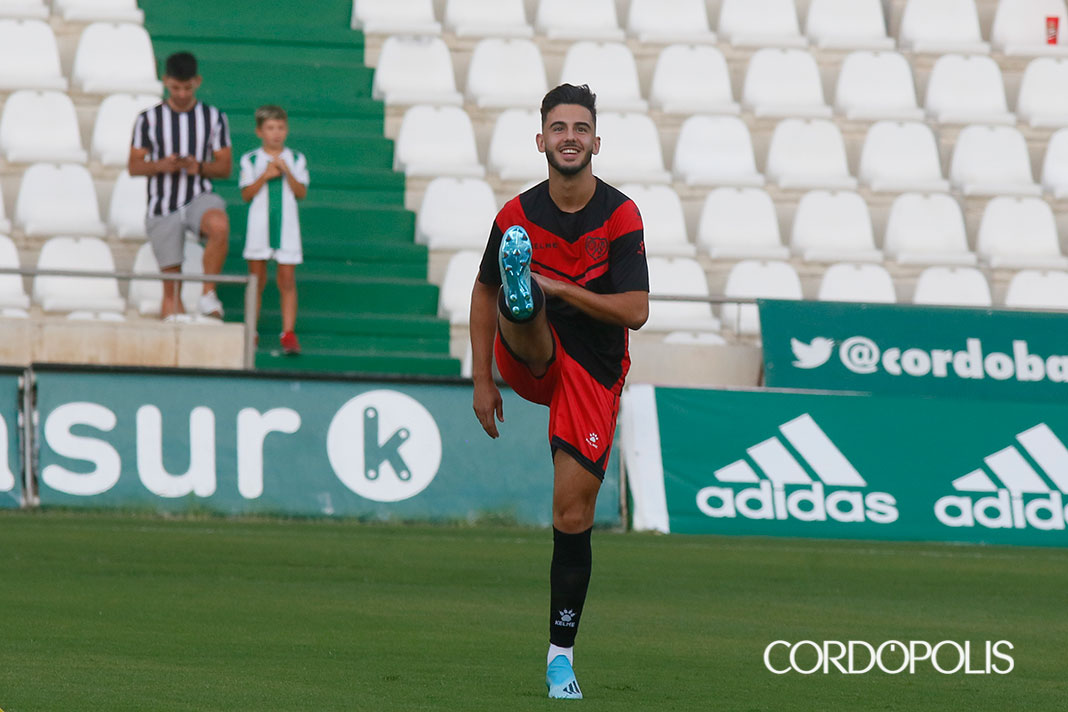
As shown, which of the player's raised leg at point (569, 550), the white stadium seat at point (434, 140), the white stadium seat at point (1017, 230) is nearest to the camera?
the player's raised leg at point (569, 550)

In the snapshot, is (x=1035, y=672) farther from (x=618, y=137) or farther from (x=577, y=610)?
(x=618, y=137)

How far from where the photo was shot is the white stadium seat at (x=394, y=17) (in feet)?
55.1

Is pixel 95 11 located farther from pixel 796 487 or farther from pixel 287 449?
pixel 796 487

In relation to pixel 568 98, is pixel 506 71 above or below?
above

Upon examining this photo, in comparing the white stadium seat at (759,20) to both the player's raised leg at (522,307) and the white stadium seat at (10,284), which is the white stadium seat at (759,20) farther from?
the player's raised leg at (522,307)

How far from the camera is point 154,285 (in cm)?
1394

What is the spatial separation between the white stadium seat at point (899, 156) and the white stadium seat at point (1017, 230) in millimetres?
539

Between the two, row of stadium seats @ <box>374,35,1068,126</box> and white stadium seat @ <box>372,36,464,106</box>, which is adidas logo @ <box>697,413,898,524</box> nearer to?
row of stadium seats @ <box>374,35,1068,126</box>

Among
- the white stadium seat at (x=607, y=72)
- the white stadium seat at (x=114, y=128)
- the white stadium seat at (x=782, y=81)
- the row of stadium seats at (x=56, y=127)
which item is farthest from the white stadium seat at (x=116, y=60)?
the white stadium seat at (x=782, y=81)

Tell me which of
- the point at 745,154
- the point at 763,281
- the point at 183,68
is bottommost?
the point at 763,281

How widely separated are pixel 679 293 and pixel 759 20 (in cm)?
415

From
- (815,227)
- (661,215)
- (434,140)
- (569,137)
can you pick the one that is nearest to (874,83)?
(815,227)

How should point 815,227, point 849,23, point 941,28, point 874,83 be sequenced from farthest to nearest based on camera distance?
1. point 941,28
2. point 849,23
3. point 874,83
4. point 815,227

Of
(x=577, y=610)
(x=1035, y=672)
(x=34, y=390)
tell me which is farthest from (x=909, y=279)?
(x=577, y=610)
